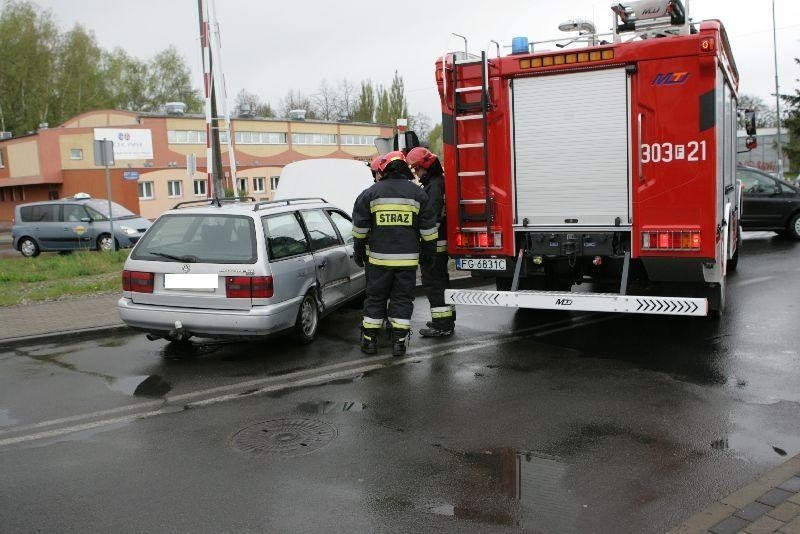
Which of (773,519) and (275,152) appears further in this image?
(275,152)

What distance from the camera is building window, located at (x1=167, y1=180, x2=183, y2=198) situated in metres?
45.1

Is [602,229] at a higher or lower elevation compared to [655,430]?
higher

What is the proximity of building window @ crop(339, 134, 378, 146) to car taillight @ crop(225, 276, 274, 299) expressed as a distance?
48829 millimetres

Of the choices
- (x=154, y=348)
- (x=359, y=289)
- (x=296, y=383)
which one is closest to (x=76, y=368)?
(x=154, y=348)

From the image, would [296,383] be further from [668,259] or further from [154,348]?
[668,259]

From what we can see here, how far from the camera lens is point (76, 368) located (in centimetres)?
705

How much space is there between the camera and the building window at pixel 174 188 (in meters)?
45.1

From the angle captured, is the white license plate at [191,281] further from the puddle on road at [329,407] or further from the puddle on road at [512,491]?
the puddle on road at [512,491]

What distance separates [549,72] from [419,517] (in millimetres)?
4583

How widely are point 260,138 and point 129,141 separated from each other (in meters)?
9.02

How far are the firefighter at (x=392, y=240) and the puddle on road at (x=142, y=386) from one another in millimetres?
1913

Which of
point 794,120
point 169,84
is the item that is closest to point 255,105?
point 169,84

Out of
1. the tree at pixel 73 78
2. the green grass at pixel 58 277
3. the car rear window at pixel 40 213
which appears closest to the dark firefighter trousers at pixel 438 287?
the green grass at pixel 58 277

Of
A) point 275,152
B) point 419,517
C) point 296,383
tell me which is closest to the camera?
point 419,517
